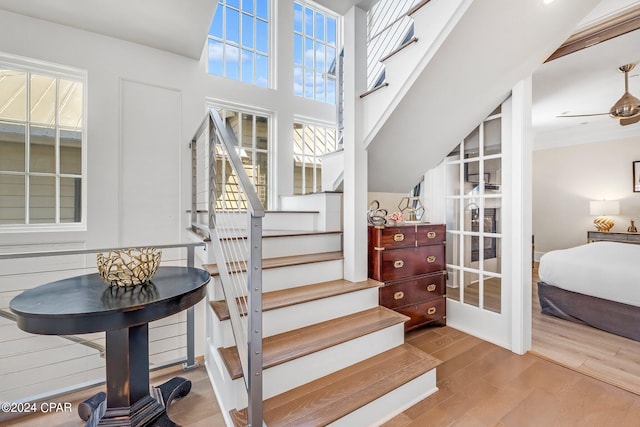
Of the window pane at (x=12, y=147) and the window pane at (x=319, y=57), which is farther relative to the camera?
the window pane at (x=319, y=57)

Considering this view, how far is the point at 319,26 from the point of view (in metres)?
3.92

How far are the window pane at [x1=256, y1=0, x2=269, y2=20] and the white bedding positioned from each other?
168 inches

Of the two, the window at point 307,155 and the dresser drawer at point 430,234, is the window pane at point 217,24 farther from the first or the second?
the dresser drawer at point 430,234

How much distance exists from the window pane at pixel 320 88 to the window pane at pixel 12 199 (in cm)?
317

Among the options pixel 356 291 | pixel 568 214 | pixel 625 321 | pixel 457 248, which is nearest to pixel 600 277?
pixel 625 321

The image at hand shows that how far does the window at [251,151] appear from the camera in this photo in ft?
10.9

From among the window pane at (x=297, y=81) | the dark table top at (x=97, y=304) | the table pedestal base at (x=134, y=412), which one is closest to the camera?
the dark table top at (x=97, y=304)

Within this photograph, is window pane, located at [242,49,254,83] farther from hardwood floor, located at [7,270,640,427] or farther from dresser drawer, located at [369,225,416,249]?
hardwood floor, located at [7,270,640,427]

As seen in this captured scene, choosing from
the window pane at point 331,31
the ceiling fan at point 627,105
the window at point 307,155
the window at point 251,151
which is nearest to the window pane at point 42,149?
the window at point 251,151

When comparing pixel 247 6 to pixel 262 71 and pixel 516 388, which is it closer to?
pixel 262 71

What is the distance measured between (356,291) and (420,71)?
4.89 ft

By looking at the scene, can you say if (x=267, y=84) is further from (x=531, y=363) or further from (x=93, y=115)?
(x=531, y=363)

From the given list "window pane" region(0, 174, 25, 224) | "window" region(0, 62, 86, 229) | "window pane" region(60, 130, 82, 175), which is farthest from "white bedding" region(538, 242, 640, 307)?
"window pane" region(0, 174, 25, 224)

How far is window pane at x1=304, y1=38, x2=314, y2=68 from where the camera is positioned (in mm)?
3756
